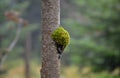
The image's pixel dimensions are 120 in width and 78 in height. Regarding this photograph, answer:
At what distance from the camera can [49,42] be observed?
3.40 m

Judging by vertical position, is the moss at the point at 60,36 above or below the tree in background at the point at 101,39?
below

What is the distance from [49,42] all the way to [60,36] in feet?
0.34

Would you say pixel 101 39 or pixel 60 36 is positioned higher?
pixel 101 39

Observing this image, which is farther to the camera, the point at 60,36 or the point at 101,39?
the point at 101,39

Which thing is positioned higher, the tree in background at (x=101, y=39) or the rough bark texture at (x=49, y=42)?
the tree in background at (x=101, y=39)

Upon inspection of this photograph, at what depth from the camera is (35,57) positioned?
2716 cm

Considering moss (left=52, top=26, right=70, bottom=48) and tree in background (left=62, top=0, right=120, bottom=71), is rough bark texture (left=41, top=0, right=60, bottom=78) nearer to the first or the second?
moss (left=52, top=26, right=70, bottom=48)

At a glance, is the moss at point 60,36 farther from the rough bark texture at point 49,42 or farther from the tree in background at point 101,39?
the tree in background at point 101,39

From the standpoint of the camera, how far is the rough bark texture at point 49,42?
3.38 meters

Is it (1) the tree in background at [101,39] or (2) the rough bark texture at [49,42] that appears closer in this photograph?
(2) the rough bark texture at [49,42]

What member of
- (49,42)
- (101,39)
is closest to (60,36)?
(49,42)

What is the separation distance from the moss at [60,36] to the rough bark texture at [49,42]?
0.04 metres

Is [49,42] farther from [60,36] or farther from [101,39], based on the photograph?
[101,39]

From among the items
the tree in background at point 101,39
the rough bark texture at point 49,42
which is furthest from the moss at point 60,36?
the tree in background at point 101,39
